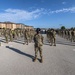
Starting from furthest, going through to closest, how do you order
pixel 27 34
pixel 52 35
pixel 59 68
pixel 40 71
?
pixel 27 34 → pixel 52 35 → pixel 59 68 → pixel 40 71

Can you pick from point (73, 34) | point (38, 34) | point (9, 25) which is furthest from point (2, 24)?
point (38, 34)

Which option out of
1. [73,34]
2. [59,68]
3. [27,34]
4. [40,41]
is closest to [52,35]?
[27,34]

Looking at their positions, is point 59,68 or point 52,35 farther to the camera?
point 52,35

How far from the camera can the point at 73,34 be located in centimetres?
2580

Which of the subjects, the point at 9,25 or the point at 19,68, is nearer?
the point at 19,68

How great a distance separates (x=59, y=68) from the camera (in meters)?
Answer: 8.47

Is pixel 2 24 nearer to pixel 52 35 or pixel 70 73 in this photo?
pixel 52 35

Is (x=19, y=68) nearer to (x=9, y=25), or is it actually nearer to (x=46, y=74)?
(x=46, y=74)

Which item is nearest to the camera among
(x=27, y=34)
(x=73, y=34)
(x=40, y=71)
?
(x=40, y=71)

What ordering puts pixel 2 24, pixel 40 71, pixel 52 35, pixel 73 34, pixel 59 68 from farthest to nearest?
pixel 2 24, pixel 73 34, pixel 52 35, pixel 59 68, pixel 40 71

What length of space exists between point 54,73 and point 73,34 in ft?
61.6

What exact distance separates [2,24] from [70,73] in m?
117

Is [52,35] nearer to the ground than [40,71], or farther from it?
farther from it

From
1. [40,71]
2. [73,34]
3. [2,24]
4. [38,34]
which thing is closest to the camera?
[40,71]
